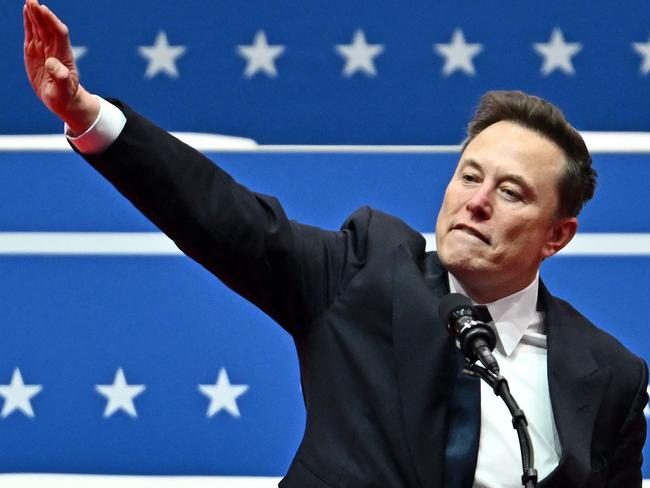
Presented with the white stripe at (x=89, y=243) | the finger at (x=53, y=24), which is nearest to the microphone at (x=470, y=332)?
the finger at (x=53, y=24)

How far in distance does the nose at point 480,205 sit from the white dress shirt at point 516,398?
0.10m

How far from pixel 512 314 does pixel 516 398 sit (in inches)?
5.5

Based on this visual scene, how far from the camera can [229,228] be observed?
161cm

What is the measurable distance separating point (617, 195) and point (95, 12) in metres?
1.16

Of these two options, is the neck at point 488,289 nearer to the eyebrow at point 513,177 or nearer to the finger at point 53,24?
the eyebrow at point 513,177

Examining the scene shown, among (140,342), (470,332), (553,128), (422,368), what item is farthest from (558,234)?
(140,342)

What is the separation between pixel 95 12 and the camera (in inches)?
106

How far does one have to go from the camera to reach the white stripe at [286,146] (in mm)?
2631

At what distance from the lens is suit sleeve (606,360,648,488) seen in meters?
1.92

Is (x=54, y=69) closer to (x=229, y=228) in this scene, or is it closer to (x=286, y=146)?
(x=229, y=228)

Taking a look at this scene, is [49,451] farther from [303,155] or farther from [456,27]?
[456,27]

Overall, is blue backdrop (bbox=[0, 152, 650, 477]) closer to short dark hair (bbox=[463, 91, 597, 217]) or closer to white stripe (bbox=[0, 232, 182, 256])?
white stripe (bbox=[0, 232, 182, 256])

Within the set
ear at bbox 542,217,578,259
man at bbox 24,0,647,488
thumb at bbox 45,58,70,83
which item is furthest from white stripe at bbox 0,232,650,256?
thumb at bbox 45,58,70,83

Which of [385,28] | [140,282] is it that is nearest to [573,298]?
[385,28]
